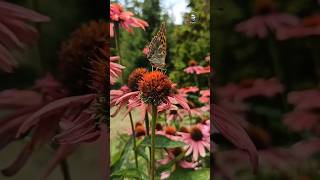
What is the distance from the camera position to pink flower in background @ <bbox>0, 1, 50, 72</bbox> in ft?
6.72

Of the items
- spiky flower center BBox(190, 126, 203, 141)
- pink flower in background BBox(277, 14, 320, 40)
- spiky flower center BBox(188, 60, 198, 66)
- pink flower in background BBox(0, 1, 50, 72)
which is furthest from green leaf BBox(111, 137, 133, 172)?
pink flower in background BBox(277, 14, 320, 40)

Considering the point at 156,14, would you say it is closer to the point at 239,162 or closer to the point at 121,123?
the point at 121,123

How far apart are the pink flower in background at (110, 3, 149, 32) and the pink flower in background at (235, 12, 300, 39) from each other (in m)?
0.38

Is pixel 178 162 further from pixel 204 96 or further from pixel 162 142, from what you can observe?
pixel 204 96

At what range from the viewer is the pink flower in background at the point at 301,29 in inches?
93.4

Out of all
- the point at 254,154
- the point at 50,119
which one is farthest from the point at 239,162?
the point at 50,119

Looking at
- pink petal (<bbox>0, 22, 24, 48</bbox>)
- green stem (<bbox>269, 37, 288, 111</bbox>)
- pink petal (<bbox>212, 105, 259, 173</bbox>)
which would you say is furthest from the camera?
green stem (<bbox>269, 37, 288, 111</bbox>)

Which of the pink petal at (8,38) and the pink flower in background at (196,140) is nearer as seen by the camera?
the pink petal at (8,38)

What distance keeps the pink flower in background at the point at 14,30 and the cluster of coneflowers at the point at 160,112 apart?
282 millimetres

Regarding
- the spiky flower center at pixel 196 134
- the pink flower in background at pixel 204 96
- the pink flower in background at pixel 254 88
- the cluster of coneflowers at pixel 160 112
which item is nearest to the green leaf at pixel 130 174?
the cluster of coneflowers at pixel 160 112

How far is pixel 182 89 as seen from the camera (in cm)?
223

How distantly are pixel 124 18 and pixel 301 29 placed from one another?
697 millimetres

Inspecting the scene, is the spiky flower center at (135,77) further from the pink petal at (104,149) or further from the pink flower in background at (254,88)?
the pink flower in background at (254,88)

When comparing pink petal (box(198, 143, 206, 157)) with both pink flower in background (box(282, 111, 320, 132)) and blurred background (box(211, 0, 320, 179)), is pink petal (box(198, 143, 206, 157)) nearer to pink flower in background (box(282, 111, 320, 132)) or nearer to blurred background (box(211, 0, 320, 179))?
Result: blurred background (box(211, 0, 320, 179))
